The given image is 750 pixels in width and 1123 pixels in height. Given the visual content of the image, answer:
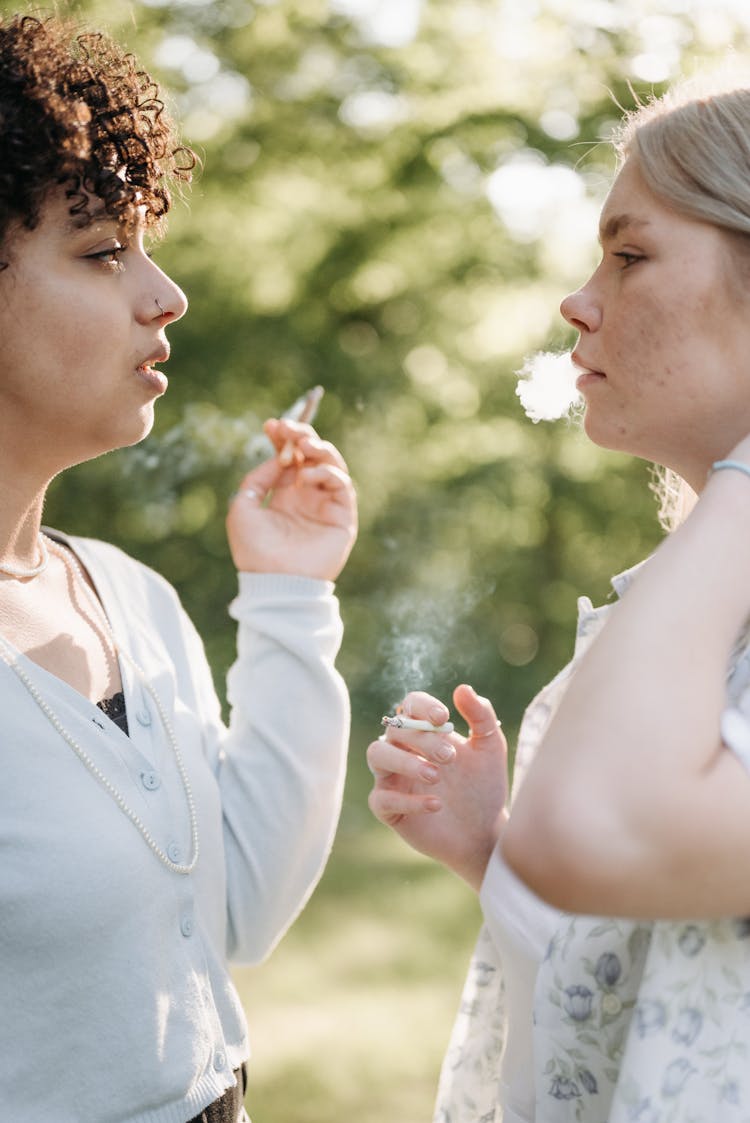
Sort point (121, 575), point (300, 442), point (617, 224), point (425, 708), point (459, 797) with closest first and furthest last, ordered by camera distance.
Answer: point (617, 224) < point (425, 708) < point (459, 797) < point (121, 575) < point (300, 442)

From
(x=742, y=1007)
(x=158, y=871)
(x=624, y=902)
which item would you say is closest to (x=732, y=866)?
(x=624, y=902)

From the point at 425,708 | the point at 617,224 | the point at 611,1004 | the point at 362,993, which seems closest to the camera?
the point at 611,1004

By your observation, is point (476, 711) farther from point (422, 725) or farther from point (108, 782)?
point (108, 782)

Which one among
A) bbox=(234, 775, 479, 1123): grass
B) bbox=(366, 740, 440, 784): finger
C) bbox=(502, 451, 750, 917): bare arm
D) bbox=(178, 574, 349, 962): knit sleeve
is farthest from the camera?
bbox=(234, 775, 479, 1123): grass

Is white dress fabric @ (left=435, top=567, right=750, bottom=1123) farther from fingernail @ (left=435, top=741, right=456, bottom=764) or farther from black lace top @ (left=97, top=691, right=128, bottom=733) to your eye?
black lace top @ (left=97, top=691, right=128, bottom=733)

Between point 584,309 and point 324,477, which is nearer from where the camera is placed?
point 584,309

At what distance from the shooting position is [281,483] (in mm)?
1884

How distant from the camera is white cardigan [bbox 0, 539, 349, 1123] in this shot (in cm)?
130

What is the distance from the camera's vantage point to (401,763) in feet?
4.71

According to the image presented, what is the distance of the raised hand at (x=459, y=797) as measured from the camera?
1476 mm

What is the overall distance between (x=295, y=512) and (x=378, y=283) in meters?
4.35

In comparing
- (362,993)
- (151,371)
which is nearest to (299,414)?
(151,371)

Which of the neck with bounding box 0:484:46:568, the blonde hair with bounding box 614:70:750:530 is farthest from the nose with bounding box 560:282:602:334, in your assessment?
the neck with bounding box 0:484:46:568

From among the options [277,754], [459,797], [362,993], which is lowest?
[362,993]
